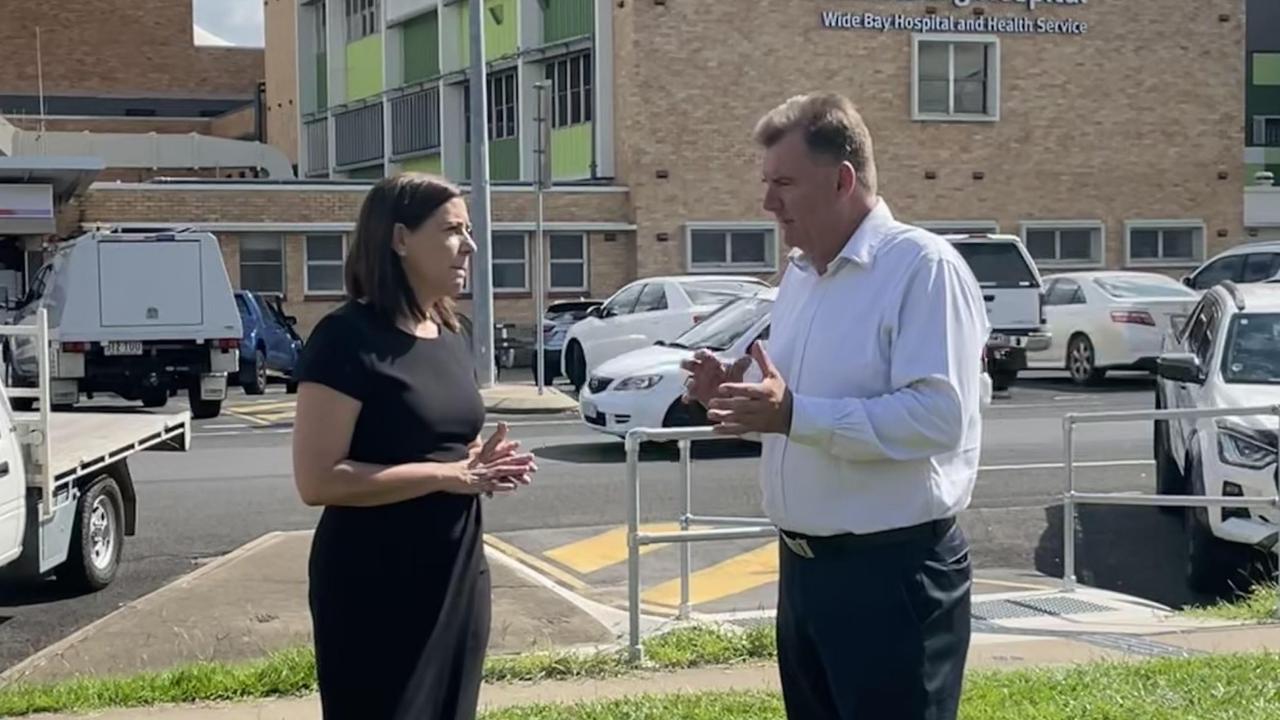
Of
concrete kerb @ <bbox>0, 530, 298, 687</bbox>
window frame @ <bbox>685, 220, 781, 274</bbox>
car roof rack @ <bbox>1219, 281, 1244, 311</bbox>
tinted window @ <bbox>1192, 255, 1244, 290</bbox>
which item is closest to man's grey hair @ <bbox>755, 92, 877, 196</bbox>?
concrete kerb @ <bbox>0, 530, 298, 687</bbox>

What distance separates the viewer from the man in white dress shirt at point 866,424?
143 inches

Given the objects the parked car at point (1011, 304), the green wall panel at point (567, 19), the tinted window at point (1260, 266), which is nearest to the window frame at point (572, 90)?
the green wall panel at point (567, 19)

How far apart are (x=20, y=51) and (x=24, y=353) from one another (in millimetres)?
51956

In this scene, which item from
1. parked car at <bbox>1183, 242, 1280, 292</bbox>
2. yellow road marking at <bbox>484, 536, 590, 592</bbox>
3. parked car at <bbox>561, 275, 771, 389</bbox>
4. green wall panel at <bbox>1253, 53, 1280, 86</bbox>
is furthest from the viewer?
green wall panel at <bbox>1253, 53, 1280, 86</bbox>

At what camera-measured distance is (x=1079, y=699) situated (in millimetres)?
6355

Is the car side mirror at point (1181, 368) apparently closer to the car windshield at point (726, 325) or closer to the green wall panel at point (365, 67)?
the car windshield at point (726, 325)

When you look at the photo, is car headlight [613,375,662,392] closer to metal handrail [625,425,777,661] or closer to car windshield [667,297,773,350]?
car windshield [667,297,773,350]

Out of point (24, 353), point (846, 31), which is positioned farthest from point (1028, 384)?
A: point (24, 353)

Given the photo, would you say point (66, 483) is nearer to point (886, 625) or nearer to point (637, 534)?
point (637, 534)

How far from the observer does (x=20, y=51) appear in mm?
66250

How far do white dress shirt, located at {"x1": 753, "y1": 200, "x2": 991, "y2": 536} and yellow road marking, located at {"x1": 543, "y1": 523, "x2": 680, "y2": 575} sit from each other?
22.7ft

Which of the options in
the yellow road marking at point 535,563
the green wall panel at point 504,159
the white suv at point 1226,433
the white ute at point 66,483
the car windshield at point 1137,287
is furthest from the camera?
the green wall panel at point 504,159

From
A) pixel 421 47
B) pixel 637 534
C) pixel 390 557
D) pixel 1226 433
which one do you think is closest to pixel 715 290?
pixel 1226 433

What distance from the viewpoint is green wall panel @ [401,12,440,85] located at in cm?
4409
